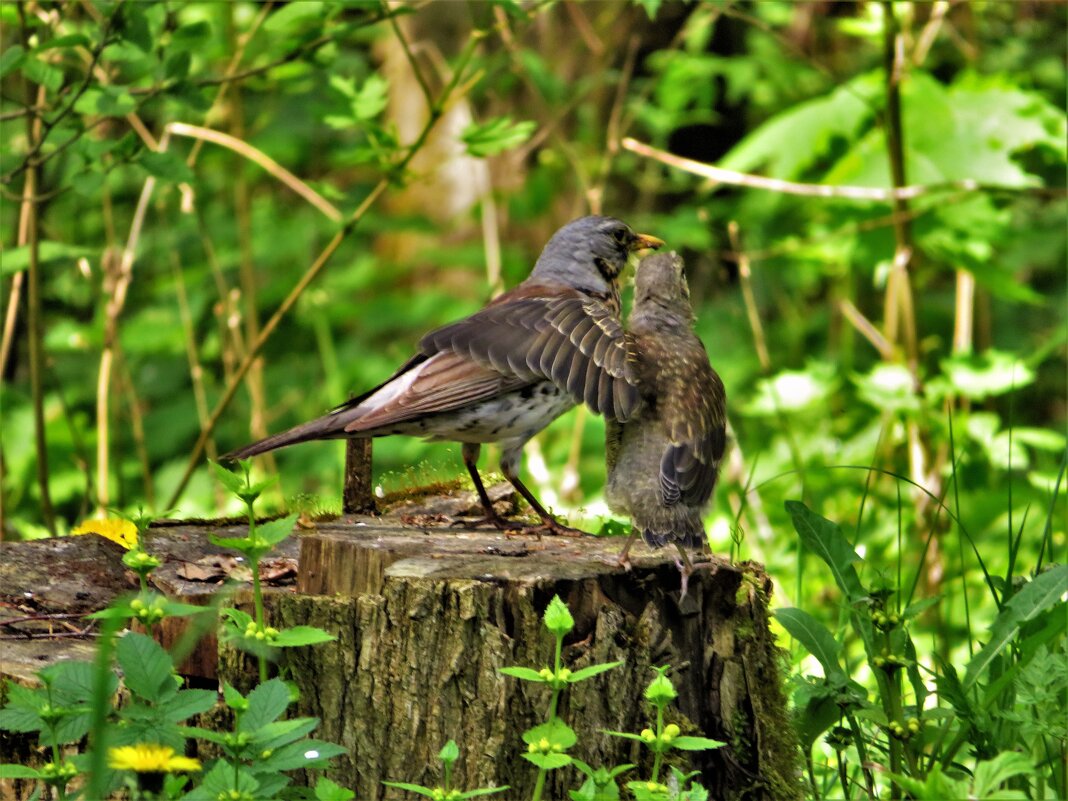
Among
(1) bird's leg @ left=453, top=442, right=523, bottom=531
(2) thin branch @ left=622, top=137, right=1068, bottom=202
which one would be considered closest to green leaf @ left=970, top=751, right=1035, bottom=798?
(1) bird's leg @ left=453, top=442, right=523, bottom=531

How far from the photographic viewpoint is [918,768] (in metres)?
3.01

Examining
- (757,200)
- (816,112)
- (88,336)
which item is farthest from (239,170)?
(757,200)

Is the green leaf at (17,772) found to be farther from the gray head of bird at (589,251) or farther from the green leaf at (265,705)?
the gray head of bird at (589,251)

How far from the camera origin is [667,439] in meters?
3.54

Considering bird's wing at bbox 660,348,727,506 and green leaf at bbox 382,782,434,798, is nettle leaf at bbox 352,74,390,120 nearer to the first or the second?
bird's wing at bbox 660,348,727,506

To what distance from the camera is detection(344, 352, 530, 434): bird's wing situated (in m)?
4.07

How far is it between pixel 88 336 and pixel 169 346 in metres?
0.87

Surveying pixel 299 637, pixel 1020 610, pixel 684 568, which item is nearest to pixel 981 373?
pixel 1020 610

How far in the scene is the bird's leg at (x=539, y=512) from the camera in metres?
3.93

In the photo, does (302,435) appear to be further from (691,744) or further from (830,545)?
(691,744)

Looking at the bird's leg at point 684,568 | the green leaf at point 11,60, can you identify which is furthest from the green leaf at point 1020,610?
the green leaf at point 11,60

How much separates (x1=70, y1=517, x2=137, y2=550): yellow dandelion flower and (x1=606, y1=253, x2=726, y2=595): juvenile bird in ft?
4.51

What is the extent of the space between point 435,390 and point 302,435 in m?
0.45

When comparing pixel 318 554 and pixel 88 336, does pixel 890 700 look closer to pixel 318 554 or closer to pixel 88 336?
pixel 318 554
